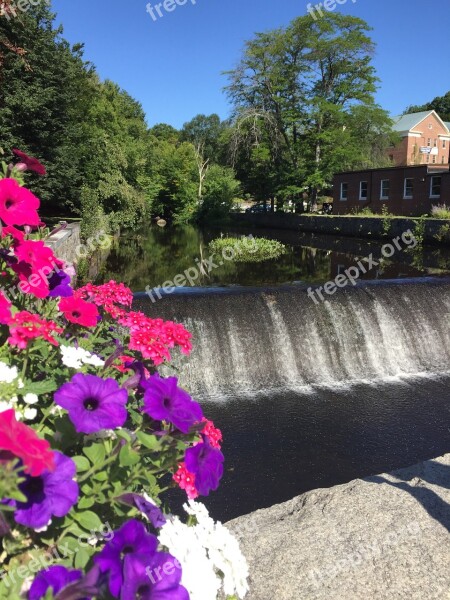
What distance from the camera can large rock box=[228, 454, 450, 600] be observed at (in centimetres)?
287

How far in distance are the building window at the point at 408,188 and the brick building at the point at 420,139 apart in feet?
99.9

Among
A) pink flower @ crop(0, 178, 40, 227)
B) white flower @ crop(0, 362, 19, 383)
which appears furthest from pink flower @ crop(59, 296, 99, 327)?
white flower @ crop(0, 362, 19, 383)

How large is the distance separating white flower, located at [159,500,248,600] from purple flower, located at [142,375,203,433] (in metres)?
0.31

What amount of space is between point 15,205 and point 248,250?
21339 millimetres

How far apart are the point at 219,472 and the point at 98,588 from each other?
0.54m

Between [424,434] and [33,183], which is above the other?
[33,183]

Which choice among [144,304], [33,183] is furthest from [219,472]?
[33,183]

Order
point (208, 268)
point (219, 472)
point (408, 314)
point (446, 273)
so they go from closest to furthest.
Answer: point (219, 472) < point (408, 314) < point (446, 273) < point (208, 268)

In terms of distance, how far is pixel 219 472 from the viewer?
5.02 ft

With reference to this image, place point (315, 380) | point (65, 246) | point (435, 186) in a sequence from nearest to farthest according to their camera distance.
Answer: point (315, 380) < point (65, 246) < point (435, 186)

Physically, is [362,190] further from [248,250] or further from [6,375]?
[6,375]

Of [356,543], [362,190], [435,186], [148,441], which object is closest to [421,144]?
[362,190]

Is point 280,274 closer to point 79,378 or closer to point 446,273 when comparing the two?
point 446,273

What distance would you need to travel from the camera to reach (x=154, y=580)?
Answer: 1122 millimetres
